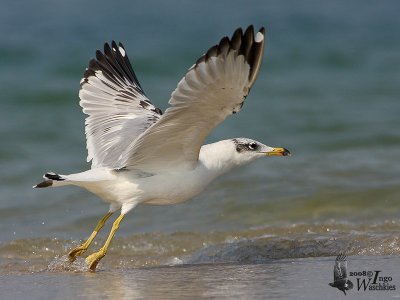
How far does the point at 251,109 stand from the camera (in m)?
11.8

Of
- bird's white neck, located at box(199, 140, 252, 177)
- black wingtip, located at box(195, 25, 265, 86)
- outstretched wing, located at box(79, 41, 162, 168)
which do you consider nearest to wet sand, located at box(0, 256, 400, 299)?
bird's white neck, located at box(199, 140, 252, 177)

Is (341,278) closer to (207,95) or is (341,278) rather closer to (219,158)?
(207,95)

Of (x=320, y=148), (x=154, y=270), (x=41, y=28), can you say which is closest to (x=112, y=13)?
(x=41, y=28)

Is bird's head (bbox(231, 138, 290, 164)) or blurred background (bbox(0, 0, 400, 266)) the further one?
blurred background (bbox(0, 0, 400, 266))

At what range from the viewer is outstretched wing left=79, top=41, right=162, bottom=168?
6.80 meters

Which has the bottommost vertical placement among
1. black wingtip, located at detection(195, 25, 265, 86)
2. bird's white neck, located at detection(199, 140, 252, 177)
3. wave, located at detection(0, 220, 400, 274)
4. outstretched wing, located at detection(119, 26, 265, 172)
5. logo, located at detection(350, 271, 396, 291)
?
logo, located at detection(350, 271, 396, 291)

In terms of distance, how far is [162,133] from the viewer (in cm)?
593

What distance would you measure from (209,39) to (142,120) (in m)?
8.18

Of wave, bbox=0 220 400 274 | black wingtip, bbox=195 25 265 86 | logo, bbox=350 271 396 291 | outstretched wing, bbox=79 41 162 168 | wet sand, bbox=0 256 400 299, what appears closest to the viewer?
wet sand, bbox=0 256 400 299

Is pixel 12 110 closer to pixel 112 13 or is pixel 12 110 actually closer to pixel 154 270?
pixel 112 13

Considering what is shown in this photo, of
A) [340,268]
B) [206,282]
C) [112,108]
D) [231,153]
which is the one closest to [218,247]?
[231,153]

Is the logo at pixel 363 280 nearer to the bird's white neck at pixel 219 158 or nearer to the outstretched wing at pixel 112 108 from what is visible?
the bird's white neck at pixel 219 158

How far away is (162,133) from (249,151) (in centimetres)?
75

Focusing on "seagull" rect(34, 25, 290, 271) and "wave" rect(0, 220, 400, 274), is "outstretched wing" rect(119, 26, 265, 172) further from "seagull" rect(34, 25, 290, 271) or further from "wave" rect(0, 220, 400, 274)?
"wave" rect(0, 220, 400, 274)
